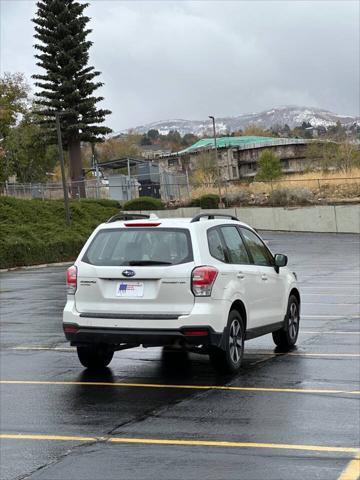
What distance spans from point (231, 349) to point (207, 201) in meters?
52.3

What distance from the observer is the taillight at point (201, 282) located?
8.39 m

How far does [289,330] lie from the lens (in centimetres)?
1100

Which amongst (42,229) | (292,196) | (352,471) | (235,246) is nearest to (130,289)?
(235,246)

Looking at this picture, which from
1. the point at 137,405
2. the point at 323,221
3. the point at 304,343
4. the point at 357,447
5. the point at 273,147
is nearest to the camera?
the point at 357,447

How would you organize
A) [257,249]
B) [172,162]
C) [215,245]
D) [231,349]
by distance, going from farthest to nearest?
[172,162] → [257,249] → [215,245] → [231,349]

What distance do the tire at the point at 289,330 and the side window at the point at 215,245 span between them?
7.05 feet

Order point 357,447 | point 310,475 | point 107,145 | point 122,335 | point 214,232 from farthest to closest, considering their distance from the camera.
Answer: point 107,145 < point 214,232 < point 122,335 < point 357,447 < point 310,475

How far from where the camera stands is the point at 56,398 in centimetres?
818

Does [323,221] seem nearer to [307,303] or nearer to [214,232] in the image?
[307,303]

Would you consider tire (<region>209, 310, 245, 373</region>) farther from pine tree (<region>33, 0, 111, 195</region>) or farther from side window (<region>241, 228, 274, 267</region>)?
pine tree (<region>33, 0, 111, 195</region>)

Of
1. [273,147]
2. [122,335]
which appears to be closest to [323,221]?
[122,335]

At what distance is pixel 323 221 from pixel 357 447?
50.1m

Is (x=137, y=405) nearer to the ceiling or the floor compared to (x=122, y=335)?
nearer to the floor

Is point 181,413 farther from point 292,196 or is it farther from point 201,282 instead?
point 292,196
